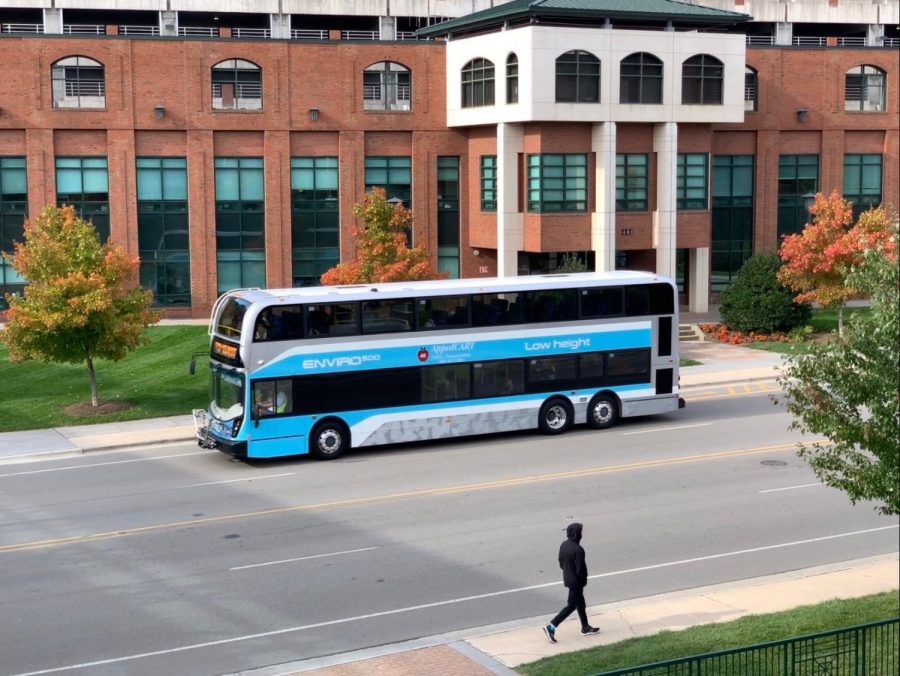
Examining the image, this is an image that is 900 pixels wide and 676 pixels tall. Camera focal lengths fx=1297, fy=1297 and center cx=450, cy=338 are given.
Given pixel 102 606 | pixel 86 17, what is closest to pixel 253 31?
pixel 86 17

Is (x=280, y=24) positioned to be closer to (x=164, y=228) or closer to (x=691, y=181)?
(x=164, y=228)

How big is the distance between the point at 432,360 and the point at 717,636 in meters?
13.7

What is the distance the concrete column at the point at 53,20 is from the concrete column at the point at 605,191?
29.0 meters

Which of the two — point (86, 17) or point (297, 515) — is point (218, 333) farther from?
point (86, 17)

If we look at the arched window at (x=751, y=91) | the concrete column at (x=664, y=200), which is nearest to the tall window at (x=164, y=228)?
the concrete column at (x=664, y=200)

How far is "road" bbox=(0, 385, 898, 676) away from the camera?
1711 centimetres

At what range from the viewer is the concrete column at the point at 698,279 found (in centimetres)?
4991

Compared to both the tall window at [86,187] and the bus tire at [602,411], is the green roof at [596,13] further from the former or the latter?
the bus tire at [602,411]

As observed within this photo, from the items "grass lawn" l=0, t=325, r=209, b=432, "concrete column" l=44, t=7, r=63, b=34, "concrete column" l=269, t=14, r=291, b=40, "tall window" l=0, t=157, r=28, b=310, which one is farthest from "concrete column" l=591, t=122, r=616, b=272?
"concrete column" l=44, t=7, r=63, b=34

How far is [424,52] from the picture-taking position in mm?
48719

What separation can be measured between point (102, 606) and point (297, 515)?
5488 mm

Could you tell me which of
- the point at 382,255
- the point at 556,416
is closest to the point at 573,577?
the point at 556,416

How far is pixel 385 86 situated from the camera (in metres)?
49.0

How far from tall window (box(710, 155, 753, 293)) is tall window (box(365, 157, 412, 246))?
12449mm
